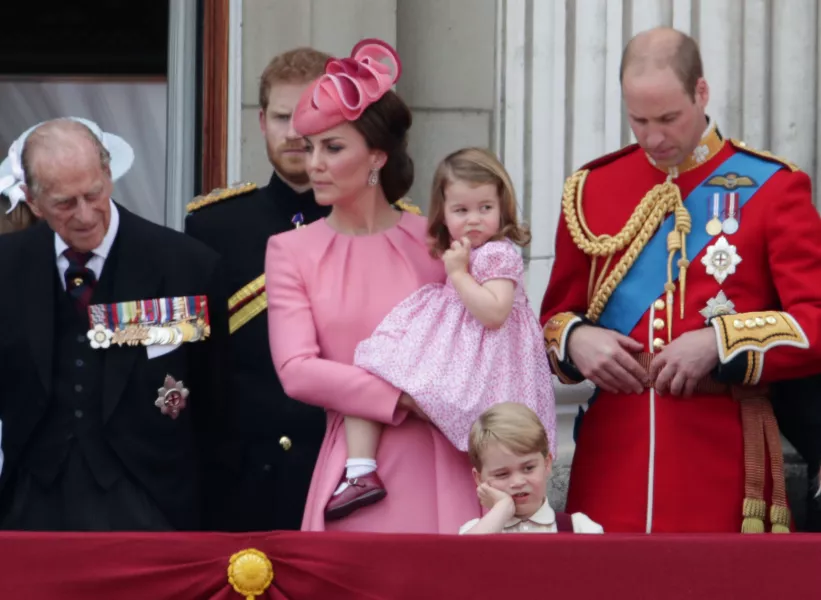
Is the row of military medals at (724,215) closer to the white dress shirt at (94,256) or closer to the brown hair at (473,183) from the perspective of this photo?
the brown hair at (473,183)

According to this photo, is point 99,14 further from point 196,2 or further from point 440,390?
point 440,390

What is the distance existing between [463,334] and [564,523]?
465mm

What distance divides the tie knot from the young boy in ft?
3.10

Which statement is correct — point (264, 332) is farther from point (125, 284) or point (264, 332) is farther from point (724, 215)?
point (724, 215)

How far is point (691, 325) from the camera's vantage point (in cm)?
471

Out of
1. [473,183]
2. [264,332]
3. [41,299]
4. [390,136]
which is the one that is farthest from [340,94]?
[41,299]

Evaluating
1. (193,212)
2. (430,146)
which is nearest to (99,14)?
(430,146)

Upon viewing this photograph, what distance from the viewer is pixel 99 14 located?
312 inches

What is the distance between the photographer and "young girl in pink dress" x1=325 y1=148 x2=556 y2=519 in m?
4.49

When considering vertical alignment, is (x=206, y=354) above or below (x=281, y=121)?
below

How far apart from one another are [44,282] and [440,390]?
884 mm

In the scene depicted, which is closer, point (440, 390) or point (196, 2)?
point (440, 390)

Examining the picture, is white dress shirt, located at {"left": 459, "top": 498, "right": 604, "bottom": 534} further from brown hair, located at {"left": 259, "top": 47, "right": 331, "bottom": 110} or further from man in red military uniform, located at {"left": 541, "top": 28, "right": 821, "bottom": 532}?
brown hair, located at {"left": 259, "top": 47, "right": 331, "bottom": 110}

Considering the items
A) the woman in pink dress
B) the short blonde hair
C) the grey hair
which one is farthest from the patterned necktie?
the short blonde hair
